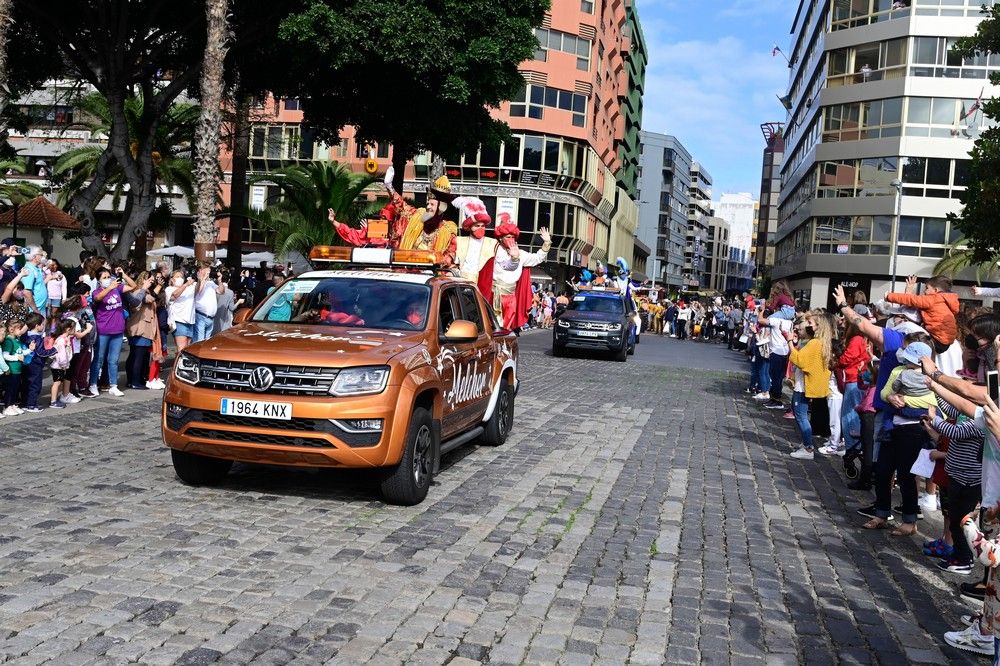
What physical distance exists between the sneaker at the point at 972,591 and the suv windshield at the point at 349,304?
14.2ft

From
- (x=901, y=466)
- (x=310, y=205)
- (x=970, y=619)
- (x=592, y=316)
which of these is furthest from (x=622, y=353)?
(x=970, y=619)

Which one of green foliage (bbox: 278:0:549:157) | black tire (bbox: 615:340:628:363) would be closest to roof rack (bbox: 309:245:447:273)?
green foliage (bbox: 278:0:549:157)

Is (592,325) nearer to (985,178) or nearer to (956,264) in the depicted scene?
(985,178)

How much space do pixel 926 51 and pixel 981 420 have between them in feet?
162

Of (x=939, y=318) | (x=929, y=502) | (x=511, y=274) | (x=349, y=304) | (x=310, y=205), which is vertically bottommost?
(x=929, y=502)

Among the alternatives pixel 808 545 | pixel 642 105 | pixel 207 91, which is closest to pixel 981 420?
pixel 808 545

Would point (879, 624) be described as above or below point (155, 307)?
below

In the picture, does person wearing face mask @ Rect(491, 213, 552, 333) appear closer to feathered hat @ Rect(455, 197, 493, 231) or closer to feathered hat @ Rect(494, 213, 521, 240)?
feathered hat @ Rect(494, 213, 521, 240)

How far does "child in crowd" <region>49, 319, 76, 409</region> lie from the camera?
1140 centimetres

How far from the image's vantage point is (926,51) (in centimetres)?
4850

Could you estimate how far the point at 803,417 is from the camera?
11.6m

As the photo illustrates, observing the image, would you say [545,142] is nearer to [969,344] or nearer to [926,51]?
→ [926,51]

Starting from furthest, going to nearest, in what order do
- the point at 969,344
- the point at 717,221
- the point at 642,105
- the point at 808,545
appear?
1. the point at 717,221
2. the point at 642,105
3. the point at 808,545
4. the point at 969,344

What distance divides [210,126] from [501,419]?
8.77m
